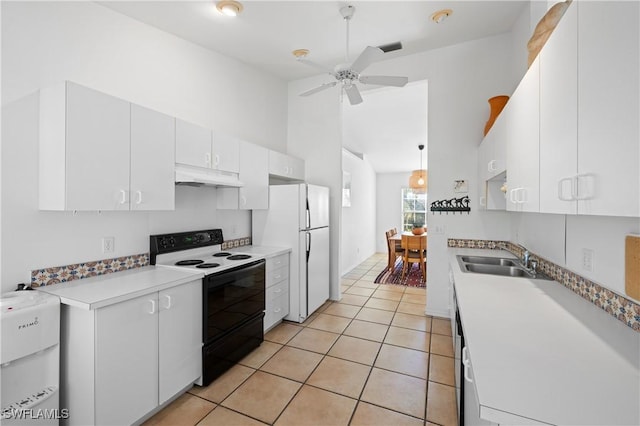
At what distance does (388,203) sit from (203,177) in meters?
7.02

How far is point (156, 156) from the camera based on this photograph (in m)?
2.22

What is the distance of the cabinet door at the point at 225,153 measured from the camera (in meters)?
2.75

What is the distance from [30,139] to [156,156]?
703 mm

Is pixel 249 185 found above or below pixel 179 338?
above

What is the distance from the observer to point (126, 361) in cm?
174

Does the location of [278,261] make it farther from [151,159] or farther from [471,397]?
[471,397]

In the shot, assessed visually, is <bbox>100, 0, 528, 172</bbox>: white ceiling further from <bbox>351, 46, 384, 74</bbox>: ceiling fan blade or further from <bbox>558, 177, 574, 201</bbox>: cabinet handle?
<bbox>558, 177, 574, 201</bbox>: cabinet handle

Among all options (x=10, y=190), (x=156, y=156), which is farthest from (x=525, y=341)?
(x=10, y=190)

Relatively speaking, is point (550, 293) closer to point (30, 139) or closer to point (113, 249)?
point (113, 249)

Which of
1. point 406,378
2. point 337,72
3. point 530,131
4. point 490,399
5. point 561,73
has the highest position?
point 337,72

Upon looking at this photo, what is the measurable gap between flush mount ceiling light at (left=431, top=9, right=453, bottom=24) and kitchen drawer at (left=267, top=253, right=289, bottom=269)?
286 cm

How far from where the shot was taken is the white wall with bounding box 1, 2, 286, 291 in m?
1.80

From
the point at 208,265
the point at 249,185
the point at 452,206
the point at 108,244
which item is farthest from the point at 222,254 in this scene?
the point at 452,206

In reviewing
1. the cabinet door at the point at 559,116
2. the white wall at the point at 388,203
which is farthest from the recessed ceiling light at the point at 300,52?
the white wall at the point at 388,203
